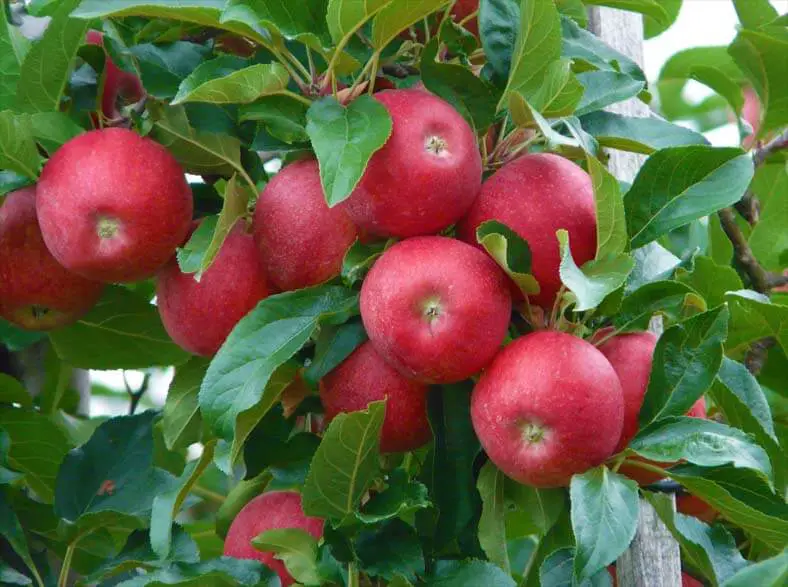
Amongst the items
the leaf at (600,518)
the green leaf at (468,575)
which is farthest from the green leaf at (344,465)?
the leaf at (600,518)

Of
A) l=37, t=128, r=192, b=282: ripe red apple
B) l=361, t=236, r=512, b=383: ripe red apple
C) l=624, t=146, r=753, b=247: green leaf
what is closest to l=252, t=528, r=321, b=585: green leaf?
l=361, t=236, r=512, b=383: ripe red apple

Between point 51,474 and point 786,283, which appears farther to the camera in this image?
point 786,283

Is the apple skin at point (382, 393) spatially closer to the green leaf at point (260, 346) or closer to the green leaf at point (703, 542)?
the green leaf at point (260, 346)

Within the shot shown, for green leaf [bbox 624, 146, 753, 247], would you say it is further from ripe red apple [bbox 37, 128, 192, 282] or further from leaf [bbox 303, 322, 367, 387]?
ripe red apple [bbox 37, 128, 192, 282]

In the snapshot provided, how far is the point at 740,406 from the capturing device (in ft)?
4.35

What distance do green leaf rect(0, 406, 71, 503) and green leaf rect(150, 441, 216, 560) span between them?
35 centimetres

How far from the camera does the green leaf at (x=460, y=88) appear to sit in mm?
1233

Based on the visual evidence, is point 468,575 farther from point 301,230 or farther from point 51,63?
point 51,63

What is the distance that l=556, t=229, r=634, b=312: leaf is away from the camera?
1.03 meters

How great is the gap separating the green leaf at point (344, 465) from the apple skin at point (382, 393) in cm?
4

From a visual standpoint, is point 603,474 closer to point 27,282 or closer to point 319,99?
point 319,99

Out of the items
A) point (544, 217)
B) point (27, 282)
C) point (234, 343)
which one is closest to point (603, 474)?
point (544, 217)

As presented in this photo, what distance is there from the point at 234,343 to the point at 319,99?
256 mm

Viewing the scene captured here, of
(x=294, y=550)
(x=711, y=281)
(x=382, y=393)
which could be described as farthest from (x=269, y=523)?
(x=711, y=281)
